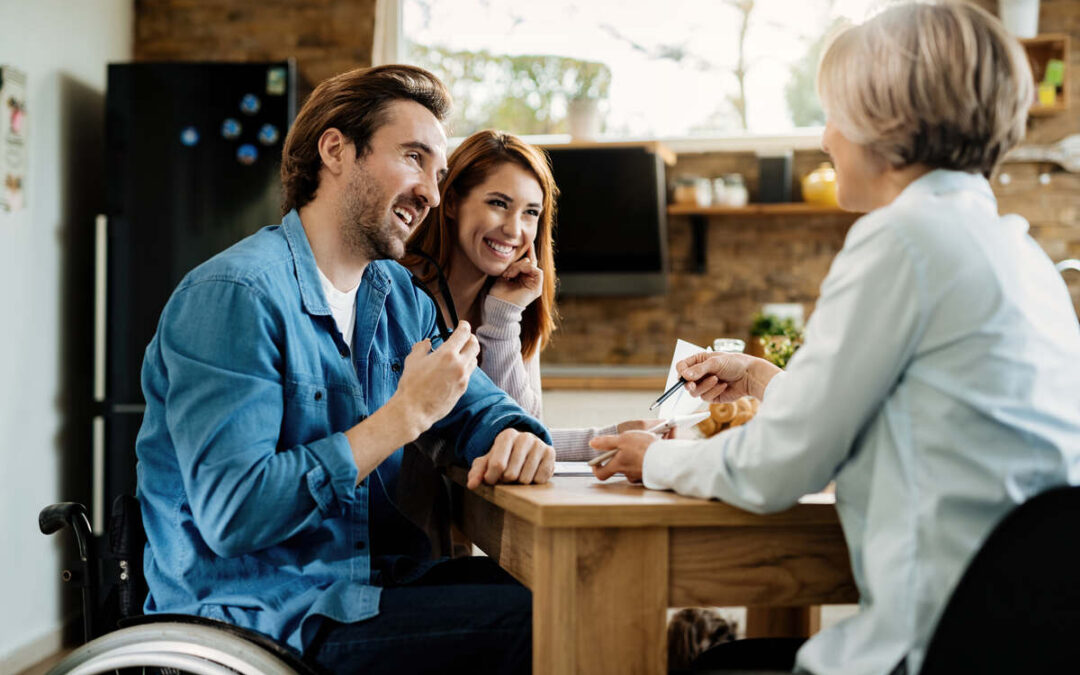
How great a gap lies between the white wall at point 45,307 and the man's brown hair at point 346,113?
6.32 feet

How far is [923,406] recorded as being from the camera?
939mm

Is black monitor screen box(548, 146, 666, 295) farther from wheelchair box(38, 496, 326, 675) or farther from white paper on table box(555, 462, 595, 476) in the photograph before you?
wheelchair box(38, 496, 326, 675)

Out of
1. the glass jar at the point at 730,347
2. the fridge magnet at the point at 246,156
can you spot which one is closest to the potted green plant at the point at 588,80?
A: the fridge magnet at the point at 246,156

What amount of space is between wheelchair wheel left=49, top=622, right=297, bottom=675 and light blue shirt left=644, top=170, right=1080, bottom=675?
0.62 m

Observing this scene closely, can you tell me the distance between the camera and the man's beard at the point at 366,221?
4.86ft

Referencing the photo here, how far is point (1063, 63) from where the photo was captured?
3.77 m

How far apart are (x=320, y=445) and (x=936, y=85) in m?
0.83

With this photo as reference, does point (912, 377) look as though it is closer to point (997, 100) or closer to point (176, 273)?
point (997, 100)

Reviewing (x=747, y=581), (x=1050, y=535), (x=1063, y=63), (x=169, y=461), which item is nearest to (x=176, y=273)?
(x=169, y=461)

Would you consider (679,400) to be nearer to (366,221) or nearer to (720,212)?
(366,221)

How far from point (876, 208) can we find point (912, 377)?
264mm

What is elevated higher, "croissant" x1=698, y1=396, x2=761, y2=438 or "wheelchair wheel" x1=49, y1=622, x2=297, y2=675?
"croissant" x1=698, y1=396, x2=761, y2=438

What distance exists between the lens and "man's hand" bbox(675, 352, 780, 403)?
1.61m

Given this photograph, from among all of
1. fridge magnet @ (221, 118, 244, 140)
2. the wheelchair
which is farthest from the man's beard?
fridge magnet @ (221, 118, 244, 140)
